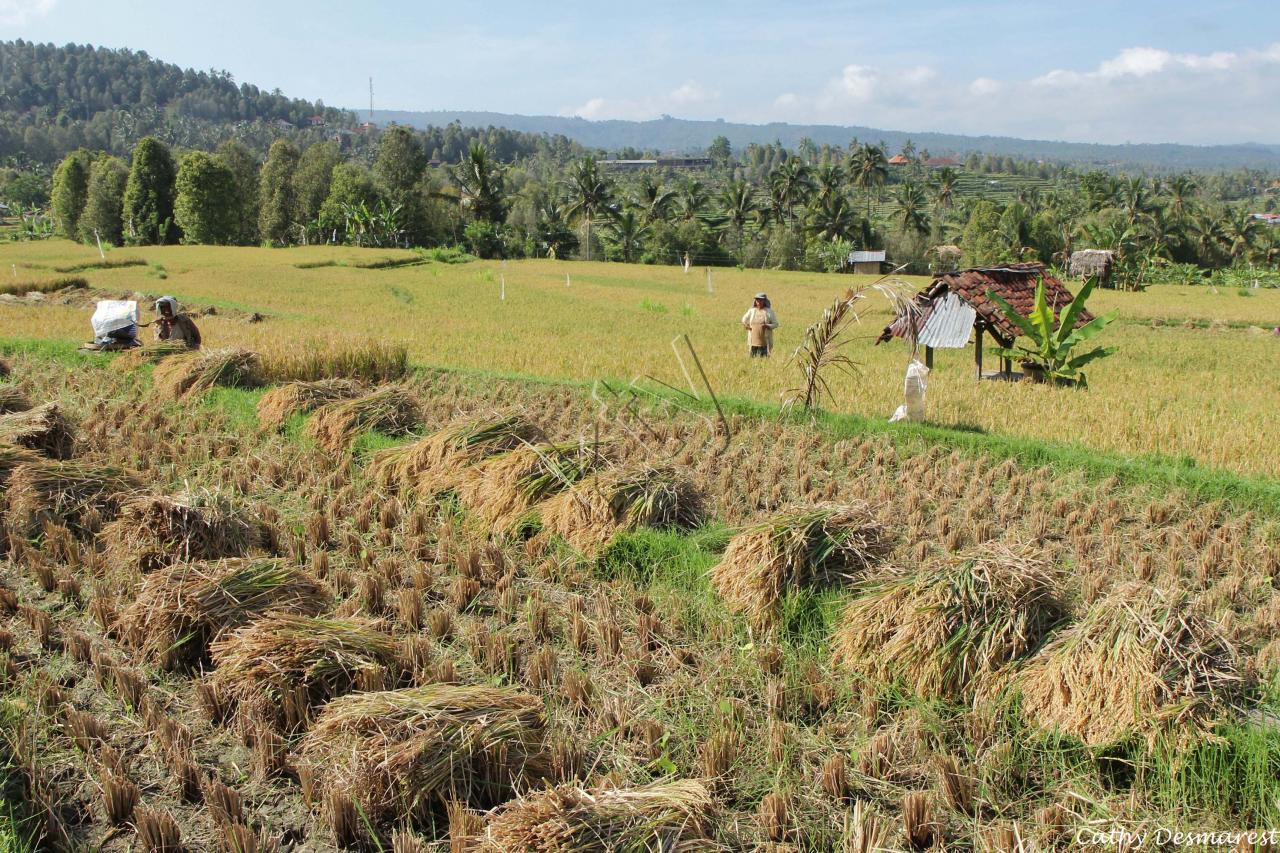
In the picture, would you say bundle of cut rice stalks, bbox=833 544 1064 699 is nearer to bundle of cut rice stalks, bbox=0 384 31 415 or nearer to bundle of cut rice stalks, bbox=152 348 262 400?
bundle of cut rice stalks, bbox=152 348 262 400

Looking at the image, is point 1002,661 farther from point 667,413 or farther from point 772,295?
point 772,295

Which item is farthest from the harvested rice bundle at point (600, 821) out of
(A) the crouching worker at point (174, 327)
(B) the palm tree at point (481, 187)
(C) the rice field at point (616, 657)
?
(B) the palm tree at point (481, 187)

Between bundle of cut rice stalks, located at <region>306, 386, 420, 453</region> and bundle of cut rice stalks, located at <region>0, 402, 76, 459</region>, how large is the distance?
175 cm

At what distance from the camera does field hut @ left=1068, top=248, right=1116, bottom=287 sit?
33938 mm

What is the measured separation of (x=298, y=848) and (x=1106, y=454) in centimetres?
614

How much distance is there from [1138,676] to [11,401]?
29.7 feet

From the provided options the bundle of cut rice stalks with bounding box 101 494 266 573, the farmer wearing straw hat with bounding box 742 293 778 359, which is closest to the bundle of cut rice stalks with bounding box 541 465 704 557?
the bundle of cut rice stalks with bounding box 101 494 266 573

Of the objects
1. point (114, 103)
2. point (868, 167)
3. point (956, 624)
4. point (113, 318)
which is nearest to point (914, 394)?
point (956, 624)

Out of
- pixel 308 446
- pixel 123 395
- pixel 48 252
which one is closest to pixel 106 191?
pixel 48 252

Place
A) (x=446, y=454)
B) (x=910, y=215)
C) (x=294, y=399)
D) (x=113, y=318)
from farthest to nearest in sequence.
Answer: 1. (x=910, y=215)
2. (x=113, y=318)
3. (x=294, y=399)
4. (x=446, y=454)

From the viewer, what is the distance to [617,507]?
5.38m

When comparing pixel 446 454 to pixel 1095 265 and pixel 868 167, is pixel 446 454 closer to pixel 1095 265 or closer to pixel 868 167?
pixel 1095 265

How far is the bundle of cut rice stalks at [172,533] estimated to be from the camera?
4.84 meters

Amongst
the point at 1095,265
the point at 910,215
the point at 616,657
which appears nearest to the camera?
the point at 616,657
